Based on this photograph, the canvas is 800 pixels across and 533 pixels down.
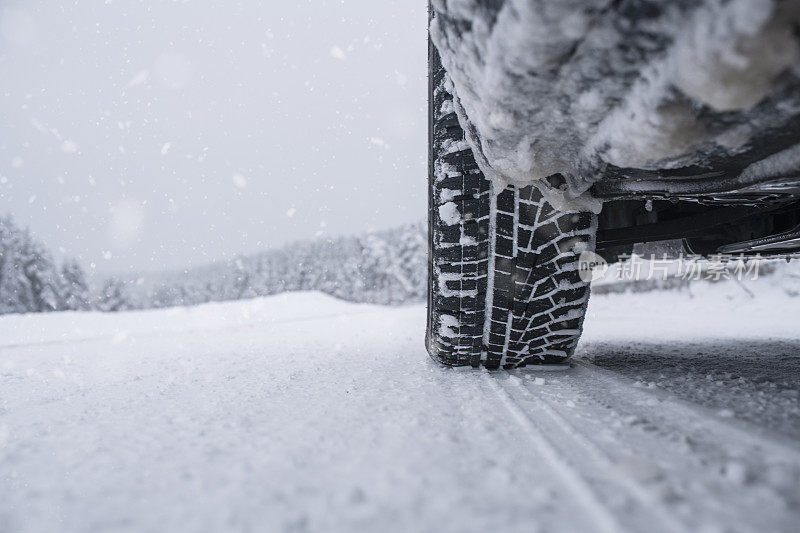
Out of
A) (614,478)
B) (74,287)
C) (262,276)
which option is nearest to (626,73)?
(614,478)

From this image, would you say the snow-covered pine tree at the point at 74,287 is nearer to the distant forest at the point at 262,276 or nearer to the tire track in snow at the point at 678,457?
the distant forest at the point at 262,276

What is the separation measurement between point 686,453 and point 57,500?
94 cm

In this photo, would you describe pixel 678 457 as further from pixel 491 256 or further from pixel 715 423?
pixel 491 256

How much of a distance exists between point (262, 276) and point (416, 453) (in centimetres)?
3236

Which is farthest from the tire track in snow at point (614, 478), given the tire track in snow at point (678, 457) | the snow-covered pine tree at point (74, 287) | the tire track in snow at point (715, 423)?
the snow-covered pine tree at point (74, 287)

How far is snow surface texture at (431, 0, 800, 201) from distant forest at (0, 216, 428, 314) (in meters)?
17.6

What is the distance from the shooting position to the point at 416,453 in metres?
0.63

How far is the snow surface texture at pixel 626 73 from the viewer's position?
0.42m

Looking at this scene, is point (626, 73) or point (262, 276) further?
point (262, 276)

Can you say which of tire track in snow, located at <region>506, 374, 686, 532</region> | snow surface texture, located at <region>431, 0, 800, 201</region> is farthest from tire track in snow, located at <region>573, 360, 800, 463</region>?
snow surface texture, located at <region>431, 0, 800, 201</region>

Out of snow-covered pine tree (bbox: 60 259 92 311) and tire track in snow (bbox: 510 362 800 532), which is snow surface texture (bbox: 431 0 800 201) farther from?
snow-covered pine tree (bbox: 60 259 92 311)

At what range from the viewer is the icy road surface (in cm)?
46

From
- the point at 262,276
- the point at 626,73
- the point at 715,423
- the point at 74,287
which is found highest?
the point at 626,73

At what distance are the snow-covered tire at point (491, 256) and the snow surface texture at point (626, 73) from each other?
1.14 ft
